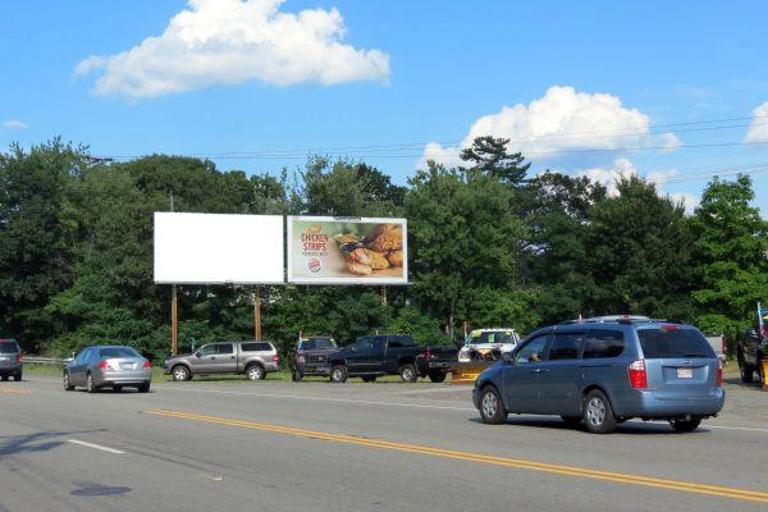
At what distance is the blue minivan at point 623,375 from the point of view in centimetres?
1521

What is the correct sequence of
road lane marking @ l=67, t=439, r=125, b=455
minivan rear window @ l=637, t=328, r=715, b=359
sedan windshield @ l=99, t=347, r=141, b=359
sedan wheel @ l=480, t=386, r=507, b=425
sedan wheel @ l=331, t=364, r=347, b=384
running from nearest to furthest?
road lane marking @ l=67, t=439, r=125, b=455 < minivan rear window @ l=637, t=328, r=715, b=359 < sedan wheel @ l=480, t=386, r=507, b=425 < sedan windshield @ l=99, t=347, r=141, b=359 < sedan wheel @ l=331, t=364, r=347, b=384

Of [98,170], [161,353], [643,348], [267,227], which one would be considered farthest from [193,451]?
[98,170]

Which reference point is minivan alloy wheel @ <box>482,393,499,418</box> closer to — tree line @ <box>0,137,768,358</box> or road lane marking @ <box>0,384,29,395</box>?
road lane marking @ <box>0,384,29,395</box>

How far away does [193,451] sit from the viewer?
14.1m

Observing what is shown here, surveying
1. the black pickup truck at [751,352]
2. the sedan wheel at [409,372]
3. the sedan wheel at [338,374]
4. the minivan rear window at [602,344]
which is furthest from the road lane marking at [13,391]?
the black pickup truck at [751,352]

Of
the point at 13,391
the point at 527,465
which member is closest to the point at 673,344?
the point at 527,465

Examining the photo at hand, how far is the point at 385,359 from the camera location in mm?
37250

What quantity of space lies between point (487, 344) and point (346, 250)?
17622 millimetres

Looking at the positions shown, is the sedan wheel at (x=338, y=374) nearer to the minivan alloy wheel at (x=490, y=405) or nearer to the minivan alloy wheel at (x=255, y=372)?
the minivan alloy wheel at (x=255, y=372)

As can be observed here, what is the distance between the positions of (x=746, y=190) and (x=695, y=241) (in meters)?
5.50

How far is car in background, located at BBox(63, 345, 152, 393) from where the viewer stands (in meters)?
29.9

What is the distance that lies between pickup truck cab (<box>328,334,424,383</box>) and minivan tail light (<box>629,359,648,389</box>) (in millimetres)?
21991

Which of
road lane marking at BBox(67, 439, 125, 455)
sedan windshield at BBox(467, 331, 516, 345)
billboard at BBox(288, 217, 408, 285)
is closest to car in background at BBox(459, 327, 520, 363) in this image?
sedan windshield at BBox(467, 331, 516, 345)

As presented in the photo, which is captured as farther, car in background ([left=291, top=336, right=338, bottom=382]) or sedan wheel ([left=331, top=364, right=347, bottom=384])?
car in background ([left=291, top=336, right=338, bottom=382])
